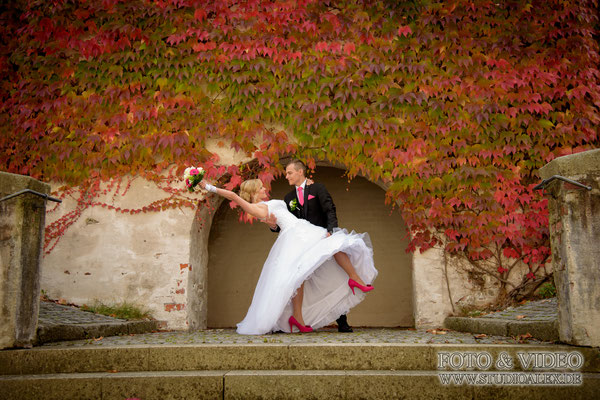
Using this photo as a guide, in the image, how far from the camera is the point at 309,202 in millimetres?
5434

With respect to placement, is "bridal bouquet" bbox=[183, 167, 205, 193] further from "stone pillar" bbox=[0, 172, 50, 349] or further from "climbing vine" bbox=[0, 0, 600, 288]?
"climbing vine" bbox=[0, 0, 600, 288]

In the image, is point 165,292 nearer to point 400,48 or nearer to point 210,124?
point 210,124

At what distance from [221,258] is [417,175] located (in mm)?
4061

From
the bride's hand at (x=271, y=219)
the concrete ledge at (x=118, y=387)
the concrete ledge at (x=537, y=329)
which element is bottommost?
the concrete ledge at (x=118, y=387)

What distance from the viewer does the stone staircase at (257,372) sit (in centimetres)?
307

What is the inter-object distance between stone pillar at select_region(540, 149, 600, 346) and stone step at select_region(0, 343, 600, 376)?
0.37 metres

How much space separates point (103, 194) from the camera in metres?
6.62

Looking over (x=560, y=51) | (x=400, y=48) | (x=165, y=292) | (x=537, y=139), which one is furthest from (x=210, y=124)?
(x=560, y=51)

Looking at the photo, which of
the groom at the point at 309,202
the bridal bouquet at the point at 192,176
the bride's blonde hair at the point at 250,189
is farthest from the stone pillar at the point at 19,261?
the groom at the point at 309,202

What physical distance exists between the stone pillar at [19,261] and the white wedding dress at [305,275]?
6.59 ft

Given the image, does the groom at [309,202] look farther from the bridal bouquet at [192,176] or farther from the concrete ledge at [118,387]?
the concrete ledge at [118,387]

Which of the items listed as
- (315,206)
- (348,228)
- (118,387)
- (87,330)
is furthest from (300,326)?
(348,228)

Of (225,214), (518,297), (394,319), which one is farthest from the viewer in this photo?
(225,214)

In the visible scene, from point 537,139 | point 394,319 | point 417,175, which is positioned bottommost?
point 394,319
